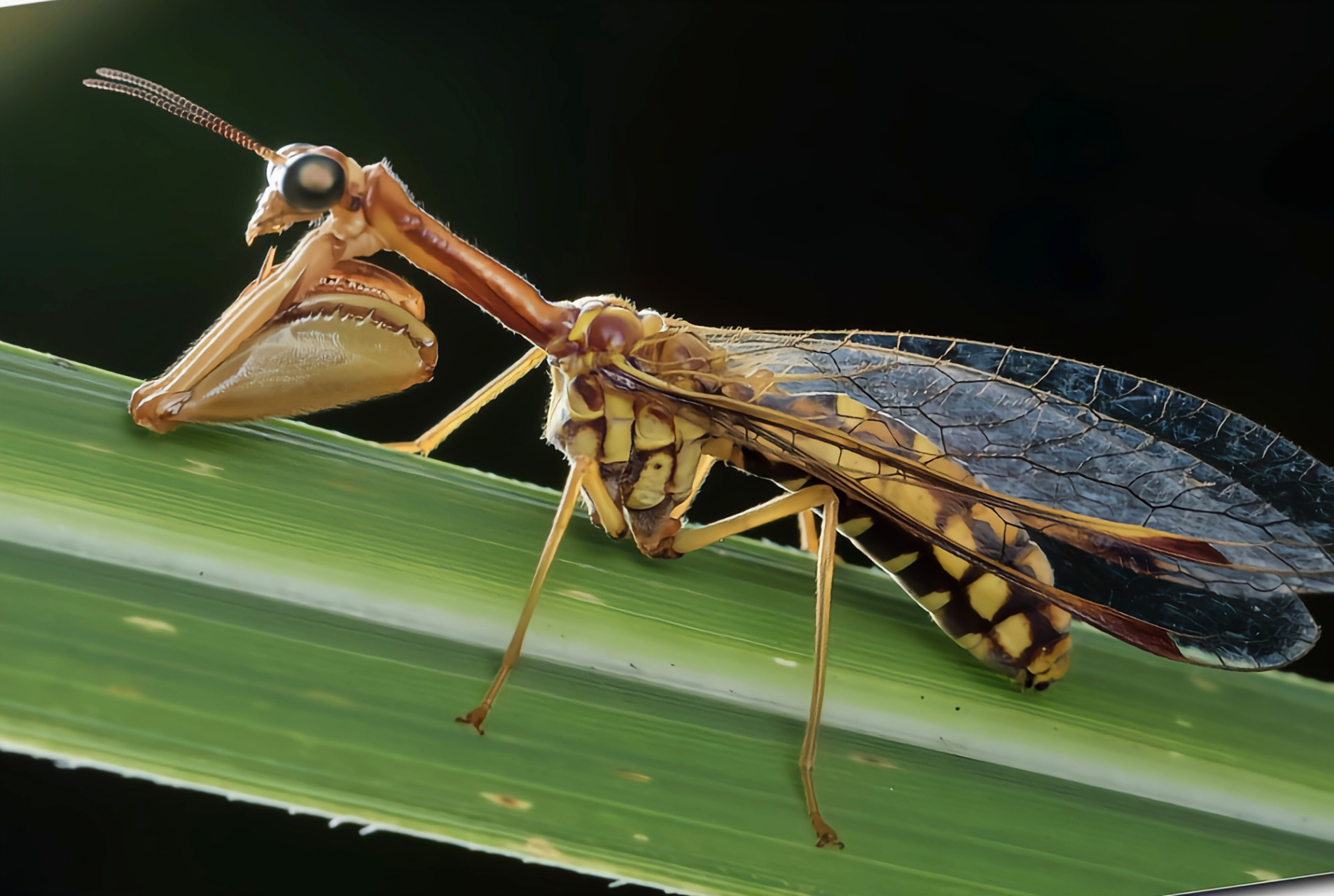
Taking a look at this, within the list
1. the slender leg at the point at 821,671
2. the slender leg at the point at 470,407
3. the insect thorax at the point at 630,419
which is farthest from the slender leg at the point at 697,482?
the slender leg at the point at 470,407

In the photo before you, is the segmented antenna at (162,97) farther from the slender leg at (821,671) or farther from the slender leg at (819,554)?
the slender leg at (821,671)

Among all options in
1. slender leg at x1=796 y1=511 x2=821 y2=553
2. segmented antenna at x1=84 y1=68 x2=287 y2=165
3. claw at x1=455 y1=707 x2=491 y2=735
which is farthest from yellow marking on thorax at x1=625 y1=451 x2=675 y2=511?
segmented antenna at x1=84 y1=68 x2=287 y2=165

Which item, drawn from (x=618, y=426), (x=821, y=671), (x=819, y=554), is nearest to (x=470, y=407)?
(x=618, y=426)

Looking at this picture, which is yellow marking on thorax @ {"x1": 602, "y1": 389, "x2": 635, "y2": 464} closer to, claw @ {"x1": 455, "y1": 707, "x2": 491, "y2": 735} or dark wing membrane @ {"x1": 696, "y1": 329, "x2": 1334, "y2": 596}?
dark wing membrane @ {"x1": 696, "y1": 329, "x2": 1334, "y2": 596}

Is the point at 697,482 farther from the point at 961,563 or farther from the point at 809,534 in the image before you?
the point at 961,563

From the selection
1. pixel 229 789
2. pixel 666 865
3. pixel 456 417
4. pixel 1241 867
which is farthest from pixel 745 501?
pixel 229 789

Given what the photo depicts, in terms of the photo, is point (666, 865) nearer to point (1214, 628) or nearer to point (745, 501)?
point (1214, 628)
